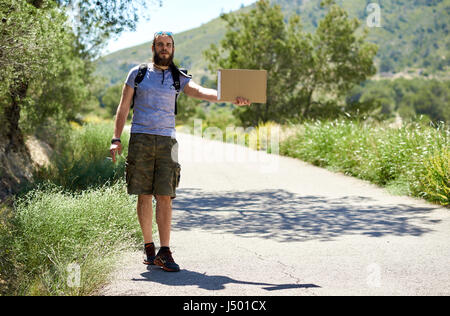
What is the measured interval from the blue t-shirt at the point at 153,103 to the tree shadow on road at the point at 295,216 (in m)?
2.41

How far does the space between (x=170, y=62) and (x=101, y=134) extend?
32.1 feet

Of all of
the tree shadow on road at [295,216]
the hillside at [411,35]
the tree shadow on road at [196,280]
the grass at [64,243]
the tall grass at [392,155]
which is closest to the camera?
the grass at [64,243]

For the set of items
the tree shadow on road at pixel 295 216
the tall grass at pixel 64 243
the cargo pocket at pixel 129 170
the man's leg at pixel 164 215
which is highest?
the cargo pocket at pixel 129 170

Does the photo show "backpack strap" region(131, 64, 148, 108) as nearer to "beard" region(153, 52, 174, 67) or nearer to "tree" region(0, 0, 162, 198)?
"beard" region(153, 52, 174, 67)

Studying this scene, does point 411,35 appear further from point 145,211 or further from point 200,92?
point 145,211

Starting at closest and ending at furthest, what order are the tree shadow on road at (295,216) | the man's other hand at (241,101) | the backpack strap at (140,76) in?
1. the man's other hand at (241,101)
2. the backpack strap at (140,76)
3. the tree shadow on road at (295,216)

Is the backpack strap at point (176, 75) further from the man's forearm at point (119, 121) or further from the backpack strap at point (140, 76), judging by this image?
the man's forearm at point (119, 121)

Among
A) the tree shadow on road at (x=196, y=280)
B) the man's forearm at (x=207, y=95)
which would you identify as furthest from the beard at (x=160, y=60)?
the tree shadow on road at (x=196, y=280)

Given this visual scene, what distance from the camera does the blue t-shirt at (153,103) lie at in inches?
195

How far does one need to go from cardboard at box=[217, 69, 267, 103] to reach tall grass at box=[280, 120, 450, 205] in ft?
16.7

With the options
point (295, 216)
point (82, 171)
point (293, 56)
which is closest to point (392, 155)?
point (295, 216)

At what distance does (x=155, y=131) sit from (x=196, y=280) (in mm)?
1372

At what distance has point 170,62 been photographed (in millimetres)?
5070

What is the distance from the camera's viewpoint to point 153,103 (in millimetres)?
4969
